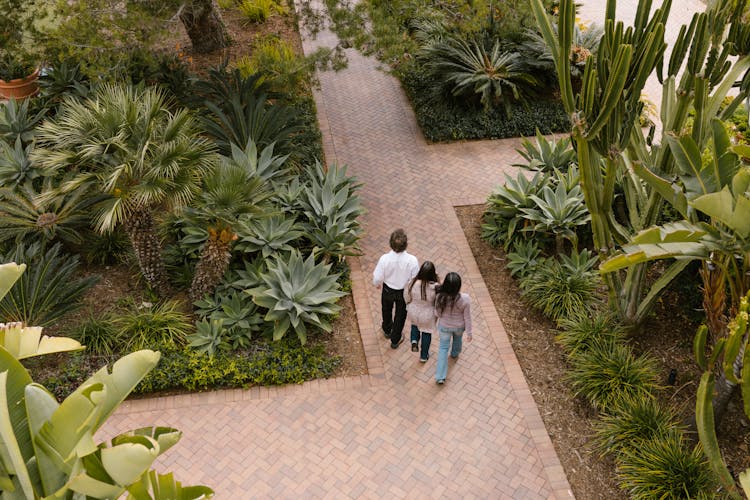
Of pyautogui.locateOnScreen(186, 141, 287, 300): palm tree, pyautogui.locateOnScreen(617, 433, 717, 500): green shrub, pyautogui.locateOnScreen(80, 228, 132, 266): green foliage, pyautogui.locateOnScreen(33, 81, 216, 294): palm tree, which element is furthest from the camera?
pyautogui.locateOnScreen(80, 228, 132, 266): green foliage

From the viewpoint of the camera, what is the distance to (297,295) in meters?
7.96

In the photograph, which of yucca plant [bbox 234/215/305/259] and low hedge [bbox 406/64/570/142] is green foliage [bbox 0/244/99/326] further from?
low hedge [bbox 406/64/570/142]

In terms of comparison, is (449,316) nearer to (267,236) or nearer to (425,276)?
(425,276)

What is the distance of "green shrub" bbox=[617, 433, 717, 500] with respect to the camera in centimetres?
633

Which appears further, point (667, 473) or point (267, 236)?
point (267, 236)

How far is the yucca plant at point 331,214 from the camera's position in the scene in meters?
8.77

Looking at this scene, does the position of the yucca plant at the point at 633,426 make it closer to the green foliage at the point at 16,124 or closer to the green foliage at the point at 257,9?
the green foliage at the point at 16,124

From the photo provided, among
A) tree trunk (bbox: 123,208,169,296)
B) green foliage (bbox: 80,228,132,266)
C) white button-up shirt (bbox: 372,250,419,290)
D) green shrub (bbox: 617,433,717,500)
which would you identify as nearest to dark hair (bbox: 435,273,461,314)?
white button-up shirt (bbox: 372,250,419,290)

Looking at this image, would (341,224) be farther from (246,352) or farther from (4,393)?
Result: (4,393)

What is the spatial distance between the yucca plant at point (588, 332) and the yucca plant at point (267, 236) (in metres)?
3.35

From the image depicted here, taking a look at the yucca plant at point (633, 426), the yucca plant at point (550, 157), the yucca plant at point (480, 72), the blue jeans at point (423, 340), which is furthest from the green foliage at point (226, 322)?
the yucca plant at point (480, 72)

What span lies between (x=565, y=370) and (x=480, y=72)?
250 inches

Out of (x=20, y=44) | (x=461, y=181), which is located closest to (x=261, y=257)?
(x=461, y=181)

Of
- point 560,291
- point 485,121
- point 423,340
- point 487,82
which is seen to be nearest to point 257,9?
point 487,82
